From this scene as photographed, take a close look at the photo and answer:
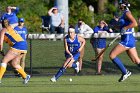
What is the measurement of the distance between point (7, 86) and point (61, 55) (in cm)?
739

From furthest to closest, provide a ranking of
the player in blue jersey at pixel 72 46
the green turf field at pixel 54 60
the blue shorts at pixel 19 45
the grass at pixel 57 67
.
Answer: the green turf field at pixel 54 60
the grass at pixel 57 67
the player in blue jersey at pixel 72 46
the blue shorts at pixel 19 45

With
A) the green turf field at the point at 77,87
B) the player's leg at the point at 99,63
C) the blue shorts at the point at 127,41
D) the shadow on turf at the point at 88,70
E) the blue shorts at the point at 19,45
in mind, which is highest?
the blue shorts at the point at 127,41

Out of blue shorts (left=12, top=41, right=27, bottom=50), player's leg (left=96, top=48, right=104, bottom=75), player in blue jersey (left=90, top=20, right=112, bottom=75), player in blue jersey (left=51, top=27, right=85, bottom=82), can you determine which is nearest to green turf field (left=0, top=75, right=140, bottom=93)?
blue shorts (left=12, top=41, right=27, bottom=50)

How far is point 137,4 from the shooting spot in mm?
46344

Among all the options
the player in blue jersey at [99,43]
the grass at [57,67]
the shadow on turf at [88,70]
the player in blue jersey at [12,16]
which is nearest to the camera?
the player in blue jersey at [12,16]

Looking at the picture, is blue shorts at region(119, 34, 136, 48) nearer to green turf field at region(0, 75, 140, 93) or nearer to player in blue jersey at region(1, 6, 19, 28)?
green turf field at region(0, 75, 140, 93)

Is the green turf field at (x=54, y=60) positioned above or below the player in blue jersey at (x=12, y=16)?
below

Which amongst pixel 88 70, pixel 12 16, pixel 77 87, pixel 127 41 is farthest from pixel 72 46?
pixel 88 70

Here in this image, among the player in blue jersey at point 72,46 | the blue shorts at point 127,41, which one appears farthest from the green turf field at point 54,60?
the blue shorts at point 127,41

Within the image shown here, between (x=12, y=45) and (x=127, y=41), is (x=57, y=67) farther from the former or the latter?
(x=127, y=41)

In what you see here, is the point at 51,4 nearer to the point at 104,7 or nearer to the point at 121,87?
the point at 104,7

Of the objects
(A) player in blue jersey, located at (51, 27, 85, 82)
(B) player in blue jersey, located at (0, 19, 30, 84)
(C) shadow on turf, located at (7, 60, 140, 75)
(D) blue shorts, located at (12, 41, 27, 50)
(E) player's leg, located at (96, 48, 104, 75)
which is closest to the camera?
(B) player in blue jersey, located at (0, 19, 30, 84)

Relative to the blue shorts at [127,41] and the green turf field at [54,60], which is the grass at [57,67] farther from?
the blue shorts at [127,41]

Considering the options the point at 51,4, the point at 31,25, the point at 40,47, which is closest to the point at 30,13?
the point at 31,25
